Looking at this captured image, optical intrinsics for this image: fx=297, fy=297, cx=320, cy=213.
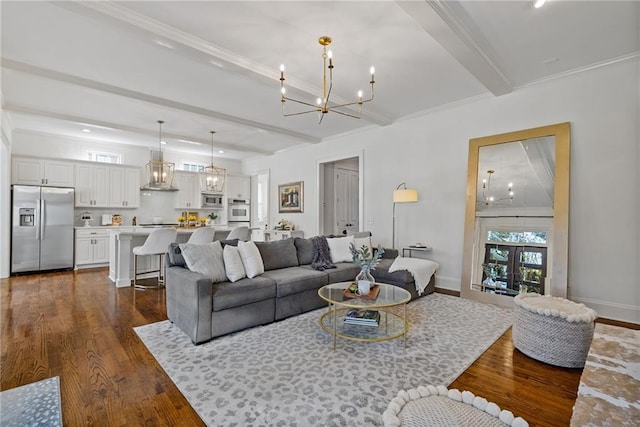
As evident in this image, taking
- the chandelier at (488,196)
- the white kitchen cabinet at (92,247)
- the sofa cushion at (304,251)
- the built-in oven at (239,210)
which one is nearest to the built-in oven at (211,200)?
the built-in oven at (239,210)

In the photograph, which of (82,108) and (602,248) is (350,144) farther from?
(82,108)

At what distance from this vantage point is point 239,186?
30.2 ft

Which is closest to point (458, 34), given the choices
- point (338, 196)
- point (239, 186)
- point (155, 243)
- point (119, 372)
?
point (119, 372)

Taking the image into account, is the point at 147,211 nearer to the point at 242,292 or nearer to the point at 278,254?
the point at 278,254

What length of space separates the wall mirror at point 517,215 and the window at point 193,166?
24.0ft

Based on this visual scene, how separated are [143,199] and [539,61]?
8478 mm

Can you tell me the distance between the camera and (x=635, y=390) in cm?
146

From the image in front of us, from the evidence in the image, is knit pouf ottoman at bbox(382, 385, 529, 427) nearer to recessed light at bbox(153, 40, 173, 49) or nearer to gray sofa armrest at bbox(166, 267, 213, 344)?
gray sofa armrest at bbox(166, 267, 213, 344)

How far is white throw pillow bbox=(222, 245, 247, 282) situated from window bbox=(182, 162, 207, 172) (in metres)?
6.10

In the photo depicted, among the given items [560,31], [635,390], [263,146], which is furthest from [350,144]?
[635,390]

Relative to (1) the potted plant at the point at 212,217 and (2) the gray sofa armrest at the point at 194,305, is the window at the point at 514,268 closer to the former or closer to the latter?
(2) the gray sofa armrest at the point at 194,305

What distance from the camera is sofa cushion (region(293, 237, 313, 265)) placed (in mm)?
4352

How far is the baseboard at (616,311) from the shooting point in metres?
3.27

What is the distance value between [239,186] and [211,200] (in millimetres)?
953
